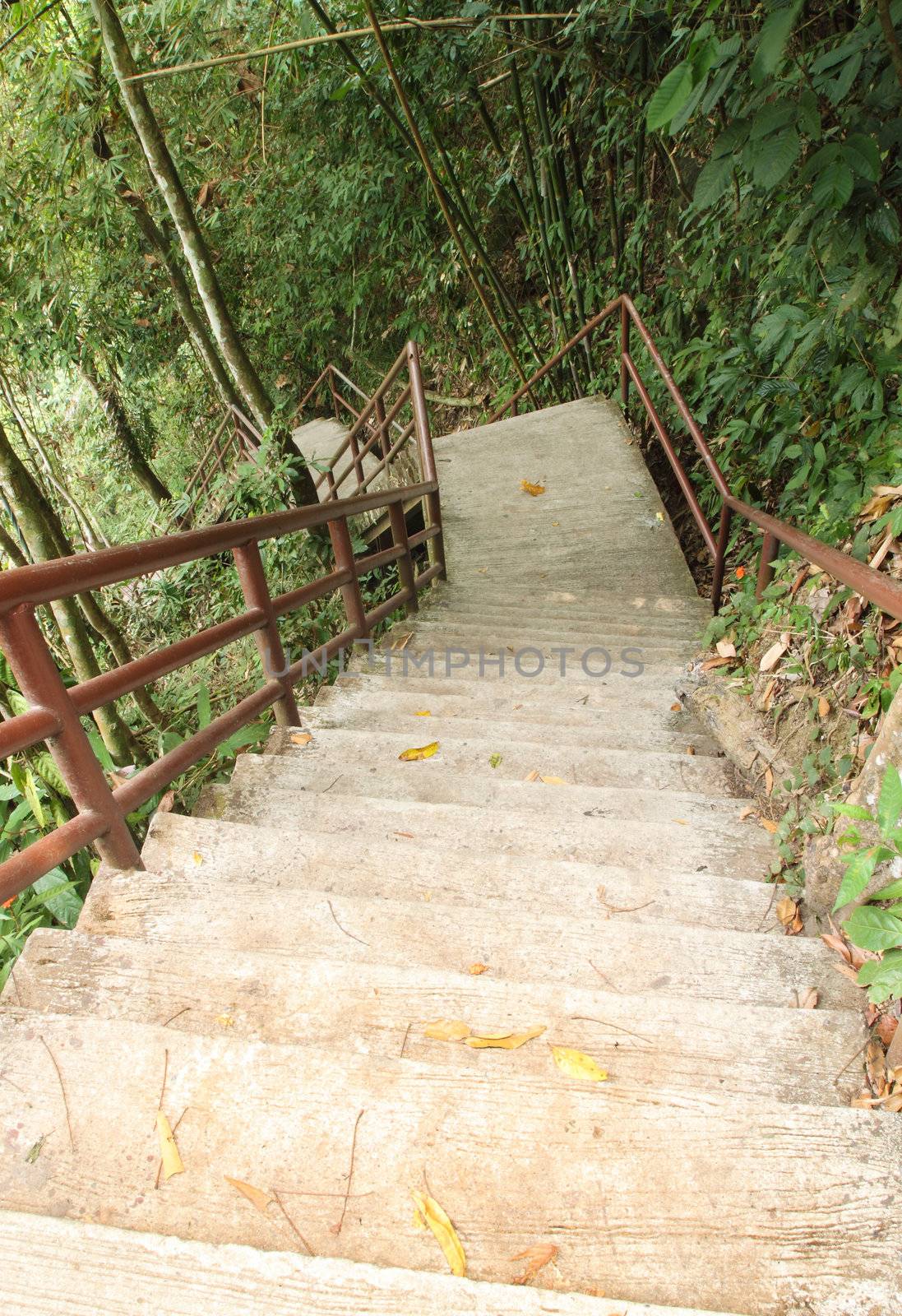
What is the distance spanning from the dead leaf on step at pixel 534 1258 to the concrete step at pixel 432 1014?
24cm

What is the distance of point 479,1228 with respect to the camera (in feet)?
3.00

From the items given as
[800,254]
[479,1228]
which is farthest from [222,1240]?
[800,254]

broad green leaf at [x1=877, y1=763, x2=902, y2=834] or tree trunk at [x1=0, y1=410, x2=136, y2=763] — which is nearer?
broad green leaf at [x1=877, y1=763, x2=902, y2=834]

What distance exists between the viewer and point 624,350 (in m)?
5.31

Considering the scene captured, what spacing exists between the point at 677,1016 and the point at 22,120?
24.5 ft

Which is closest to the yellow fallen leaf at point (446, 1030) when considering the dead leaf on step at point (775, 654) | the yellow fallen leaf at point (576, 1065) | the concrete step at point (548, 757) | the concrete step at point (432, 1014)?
the concrete step at point (432, 1014)

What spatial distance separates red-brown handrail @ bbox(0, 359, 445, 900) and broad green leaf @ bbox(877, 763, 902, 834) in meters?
1.40

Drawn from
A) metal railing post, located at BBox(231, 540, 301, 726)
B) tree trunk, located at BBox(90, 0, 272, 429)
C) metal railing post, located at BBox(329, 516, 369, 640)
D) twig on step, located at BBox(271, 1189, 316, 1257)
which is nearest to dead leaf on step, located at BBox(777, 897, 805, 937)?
twig on step, located at BBox(271, 1189, 316, 1257)

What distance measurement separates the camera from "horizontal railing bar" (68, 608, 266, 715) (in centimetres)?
149

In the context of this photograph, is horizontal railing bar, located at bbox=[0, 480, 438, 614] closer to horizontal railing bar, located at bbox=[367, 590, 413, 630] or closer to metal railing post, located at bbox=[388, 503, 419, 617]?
horizontal railing bar, located at bbox=[367, 590, 413, 630]

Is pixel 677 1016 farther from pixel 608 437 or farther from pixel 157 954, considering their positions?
pixel 608 437

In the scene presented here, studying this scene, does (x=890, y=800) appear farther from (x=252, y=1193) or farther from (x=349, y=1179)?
(x=252, y=1193)

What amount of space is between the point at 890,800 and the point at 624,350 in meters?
4.77

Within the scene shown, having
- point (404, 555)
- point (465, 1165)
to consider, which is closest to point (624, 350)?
point (404, 555)
